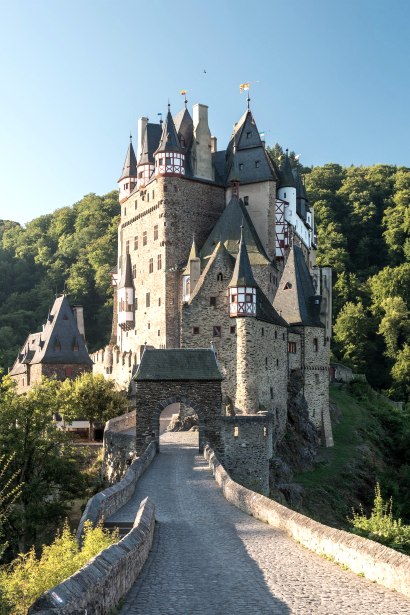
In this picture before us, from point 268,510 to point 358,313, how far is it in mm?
61175

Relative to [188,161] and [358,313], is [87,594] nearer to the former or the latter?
[188,161]

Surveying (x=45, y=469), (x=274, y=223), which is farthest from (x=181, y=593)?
(x=274, y=223)

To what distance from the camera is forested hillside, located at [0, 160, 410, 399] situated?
76.6 meters

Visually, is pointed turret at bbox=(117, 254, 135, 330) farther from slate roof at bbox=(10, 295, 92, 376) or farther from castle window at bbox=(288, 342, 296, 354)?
castle window at bbox=(288, 342, 296, 354)

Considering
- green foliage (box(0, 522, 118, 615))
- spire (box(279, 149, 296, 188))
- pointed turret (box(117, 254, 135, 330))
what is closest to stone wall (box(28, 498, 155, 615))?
green foliage (box(0, 522, 118, 615))

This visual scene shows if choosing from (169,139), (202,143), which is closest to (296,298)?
(169,139)

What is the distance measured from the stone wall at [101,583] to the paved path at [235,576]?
235 mm

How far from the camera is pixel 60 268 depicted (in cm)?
9838

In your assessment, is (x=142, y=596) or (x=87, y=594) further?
(x=142, y=596)

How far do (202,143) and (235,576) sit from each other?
5289 centimetres

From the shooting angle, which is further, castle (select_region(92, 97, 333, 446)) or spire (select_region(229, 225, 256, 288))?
castle (select_region(92, 97, 333, 446))

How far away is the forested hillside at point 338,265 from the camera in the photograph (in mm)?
76625

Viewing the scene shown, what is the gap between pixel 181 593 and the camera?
35.9 feet

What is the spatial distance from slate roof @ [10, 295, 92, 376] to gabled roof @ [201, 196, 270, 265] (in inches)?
561
